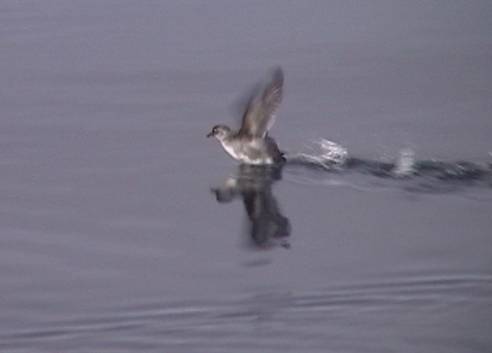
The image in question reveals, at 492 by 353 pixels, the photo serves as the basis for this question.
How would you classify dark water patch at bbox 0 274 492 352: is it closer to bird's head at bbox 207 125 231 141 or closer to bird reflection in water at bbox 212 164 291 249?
bird reflection in water at bbox 212 164 291 249

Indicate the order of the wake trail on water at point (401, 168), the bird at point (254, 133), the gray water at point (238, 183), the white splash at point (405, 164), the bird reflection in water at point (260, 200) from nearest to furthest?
the gray water at point (238, 183) < the bird reflection in water at point (260, 200) < the wake trail on water at point (401, 168) < the white splash at point (405, 164) < the bird at point (254, 133)

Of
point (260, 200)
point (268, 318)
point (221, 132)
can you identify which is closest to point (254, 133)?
point (221, 132)

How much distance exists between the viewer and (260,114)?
45.7 feet

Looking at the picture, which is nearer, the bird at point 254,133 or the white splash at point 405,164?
the white splash at point 405,164

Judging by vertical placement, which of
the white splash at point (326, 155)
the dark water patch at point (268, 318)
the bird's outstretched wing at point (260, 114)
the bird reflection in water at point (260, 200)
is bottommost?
the dark water patch at point (268, 318)

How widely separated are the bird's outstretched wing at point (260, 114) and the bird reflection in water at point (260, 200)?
36 centimetres

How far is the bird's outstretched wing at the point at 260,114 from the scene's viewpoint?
13.9 m

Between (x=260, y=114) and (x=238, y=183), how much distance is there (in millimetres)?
663

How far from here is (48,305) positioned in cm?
1099

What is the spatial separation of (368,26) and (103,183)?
583 cm

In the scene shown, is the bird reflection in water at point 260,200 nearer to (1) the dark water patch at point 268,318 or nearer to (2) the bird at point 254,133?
(2) the bird at point 254,133

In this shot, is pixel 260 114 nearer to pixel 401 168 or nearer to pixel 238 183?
pixel 238 183

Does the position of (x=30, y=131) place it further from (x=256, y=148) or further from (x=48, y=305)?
(x=48, y=305)

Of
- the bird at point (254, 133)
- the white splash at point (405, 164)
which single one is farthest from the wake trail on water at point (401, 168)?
the bird at point (254, 133)
